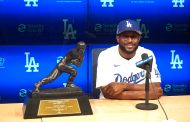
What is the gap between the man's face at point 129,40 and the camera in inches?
110

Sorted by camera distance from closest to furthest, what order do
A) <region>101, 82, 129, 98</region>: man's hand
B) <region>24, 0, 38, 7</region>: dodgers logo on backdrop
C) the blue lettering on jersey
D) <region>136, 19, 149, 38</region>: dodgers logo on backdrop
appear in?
1. <region>101, 82, 129, 98</region>: man's hand
2. the blue lettering on jersey
3. <region>24, 0, 38, 7</region>: dodgers logo on backdrop
4. <region>136, 19, 149, 38</region>: dodgers logo on backdrop

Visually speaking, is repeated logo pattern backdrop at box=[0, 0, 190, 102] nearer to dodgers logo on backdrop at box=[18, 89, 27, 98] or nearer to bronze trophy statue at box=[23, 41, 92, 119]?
dodgers logo on backdrop at box=[18, 89, 27, 98]

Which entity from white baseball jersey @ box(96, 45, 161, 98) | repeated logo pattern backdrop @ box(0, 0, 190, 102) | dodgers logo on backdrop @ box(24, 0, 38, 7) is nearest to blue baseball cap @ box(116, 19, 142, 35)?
white baseball jersey @ box(96, 45, 161, 98)

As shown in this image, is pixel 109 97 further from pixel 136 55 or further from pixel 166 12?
pixel 166 12

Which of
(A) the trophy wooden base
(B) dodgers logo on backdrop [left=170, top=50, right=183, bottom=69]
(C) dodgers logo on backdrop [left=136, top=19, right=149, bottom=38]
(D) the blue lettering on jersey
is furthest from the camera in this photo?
(B) dodgers logo on backdrop [left=170, top=50, right=183, bottom=69]

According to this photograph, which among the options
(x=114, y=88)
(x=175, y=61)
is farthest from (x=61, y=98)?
(x=175, y=61)

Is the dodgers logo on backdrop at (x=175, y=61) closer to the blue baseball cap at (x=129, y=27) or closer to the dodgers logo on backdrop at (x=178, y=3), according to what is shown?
the dodgers logo on backdrop at (x=178, y=3)

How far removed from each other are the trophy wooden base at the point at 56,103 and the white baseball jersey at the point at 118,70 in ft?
1.69

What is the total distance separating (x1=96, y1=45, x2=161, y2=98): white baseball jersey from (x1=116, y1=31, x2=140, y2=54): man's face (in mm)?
112

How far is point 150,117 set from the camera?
222 centimetres

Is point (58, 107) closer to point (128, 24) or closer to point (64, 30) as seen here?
point (128, 24)

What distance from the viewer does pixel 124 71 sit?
9.55ft

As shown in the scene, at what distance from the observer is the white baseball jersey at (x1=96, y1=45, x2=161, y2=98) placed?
2.85 m

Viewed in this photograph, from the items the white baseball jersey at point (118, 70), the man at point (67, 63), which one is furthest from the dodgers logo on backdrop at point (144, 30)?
the man at point (67, 63)
